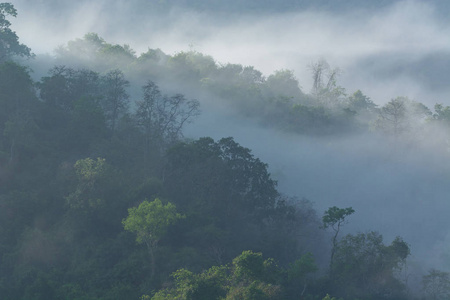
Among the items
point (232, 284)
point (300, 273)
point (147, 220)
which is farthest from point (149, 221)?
point (300, 273)

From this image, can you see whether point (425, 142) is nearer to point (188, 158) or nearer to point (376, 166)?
point (376, 166)

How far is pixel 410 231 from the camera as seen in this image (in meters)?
48.2

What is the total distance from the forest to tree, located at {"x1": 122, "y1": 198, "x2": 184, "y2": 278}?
83mm

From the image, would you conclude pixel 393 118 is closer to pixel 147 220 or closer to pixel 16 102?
pixel 147 220

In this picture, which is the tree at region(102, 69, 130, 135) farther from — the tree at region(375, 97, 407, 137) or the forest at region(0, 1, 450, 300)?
the tree at region(375, 97, 407, 137)

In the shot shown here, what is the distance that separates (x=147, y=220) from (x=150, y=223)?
0.87 ft

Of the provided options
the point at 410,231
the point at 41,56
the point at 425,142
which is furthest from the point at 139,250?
the point at 41,56

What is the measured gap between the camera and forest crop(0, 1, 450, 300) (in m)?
29.7

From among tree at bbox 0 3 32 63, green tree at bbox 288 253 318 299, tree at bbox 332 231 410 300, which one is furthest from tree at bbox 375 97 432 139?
tree at bbox 0 3 32 63

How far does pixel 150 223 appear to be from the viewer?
101 feet

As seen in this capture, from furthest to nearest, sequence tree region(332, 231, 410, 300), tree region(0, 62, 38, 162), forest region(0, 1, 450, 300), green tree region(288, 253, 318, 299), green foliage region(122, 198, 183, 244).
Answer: tree region(0, 62, 38, 162) → tree region(332, 231, 410, 300) → green foliage region(122, 198, 183, 244) → green tree region(288, 253, 318, 299) → forest region(0, 1, 450, 300)

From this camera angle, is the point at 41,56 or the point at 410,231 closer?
the point at 410,231

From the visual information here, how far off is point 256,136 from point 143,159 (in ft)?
67.2

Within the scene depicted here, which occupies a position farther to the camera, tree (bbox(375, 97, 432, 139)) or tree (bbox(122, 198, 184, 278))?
tree (bbox(375, 97, 432, 139))
